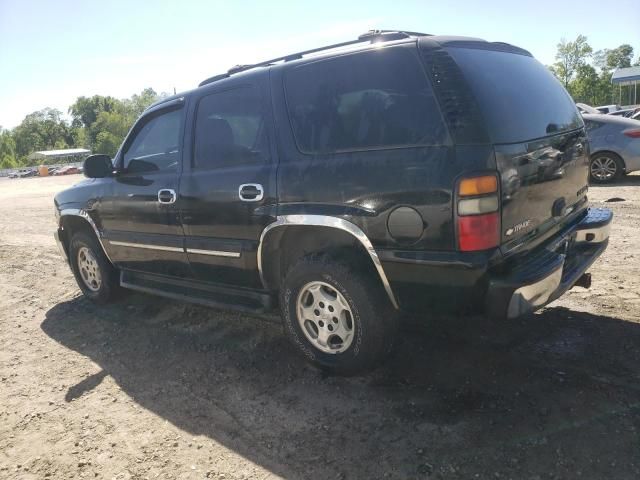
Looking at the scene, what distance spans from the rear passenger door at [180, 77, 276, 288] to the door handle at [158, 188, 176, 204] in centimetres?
12

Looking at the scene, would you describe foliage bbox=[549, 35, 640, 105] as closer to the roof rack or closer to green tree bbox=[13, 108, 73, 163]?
the roof rack

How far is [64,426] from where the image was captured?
306 cm

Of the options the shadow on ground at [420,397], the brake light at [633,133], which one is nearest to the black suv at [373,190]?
the shadow on ground at [420,397]

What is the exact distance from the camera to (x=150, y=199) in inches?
165

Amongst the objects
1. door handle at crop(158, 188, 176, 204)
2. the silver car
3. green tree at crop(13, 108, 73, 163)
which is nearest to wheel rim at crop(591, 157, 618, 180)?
the silver car

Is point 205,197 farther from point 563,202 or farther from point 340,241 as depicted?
point 563,202

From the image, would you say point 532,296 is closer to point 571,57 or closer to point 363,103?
point 363,103

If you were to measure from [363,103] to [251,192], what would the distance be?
0.97 m

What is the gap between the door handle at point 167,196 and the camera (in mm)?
3969

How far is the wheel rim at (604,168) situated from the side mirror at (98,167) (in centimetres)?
884

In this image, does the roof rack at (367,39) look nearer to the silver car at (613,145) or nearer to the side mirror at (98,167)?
the side mirror at (98,167)

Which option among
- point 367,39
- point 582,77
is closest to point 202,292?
point 367,39

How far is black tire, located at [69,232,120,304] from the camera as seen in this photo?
507 cm

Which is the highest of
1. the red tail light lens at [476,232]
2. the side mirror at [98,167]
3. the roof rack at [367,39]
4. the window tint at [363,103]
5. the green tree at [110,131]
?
the green tree at [110,131]
